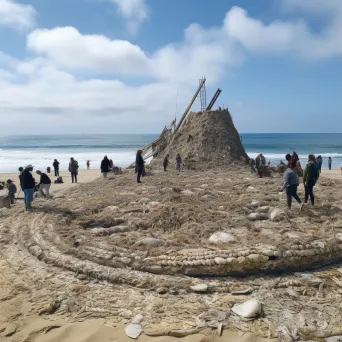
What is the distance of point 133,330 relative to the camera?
12.0 feet

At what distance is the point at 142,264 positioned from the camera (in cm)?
523

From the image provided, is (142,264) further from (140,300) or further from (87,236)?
(87,236)

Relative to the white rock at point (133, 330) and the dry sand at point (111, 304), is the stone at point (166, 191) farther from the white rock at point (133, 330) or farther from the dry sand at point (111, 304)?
the white rock at point (133, 330)

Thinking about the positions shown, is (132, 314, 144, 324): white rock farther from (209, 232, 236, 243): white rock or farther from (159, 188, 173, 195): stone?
(159, 188, 173, 195): stone

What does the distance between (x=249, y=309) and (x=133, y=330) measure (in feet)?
5.05

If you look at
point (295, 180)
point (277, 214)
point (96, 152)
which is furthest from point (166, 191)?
point (96, 152)

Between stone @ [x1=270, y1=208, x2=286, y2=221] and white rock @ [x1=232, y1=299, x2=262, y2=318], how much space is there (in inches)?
143

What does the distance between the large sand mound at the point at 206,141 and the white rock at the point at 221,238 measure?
13036 mm

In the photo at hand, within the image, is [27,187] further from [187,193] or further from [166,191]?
[187,193]

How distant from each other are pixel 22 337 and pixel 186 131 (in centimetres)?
2031

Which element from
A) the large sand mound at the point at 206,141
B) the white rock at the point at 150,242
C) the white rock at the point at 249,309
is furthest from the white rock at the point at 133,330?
the large sand mound at the point at 206,141

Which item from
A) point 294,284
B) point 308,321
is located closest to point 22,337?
point 308,321

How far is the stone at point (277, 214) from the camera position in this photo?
7354mm

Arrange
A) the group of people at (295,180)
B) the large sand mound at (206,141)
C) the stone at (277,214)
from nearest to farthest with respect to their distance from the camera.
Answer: the stone at (277,214), the group of people at (295,180), the large sand mound at (206,141)
